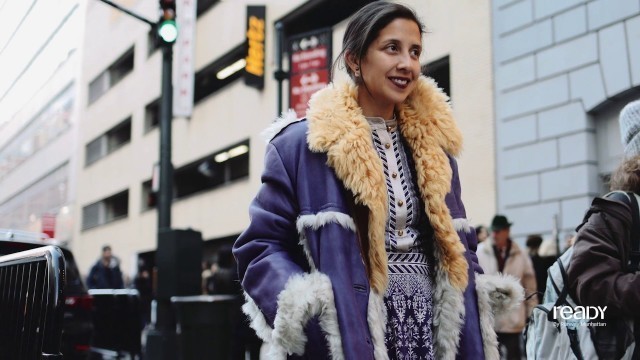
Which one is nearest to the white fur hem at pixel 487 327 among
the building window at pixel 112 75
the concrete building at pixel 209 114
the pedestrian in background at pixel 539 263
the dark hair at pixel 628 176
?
the dark hair at pixel 628 176

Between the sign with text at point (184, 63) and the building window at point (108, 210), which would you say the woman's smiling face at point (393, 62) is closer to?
the sign with text at point (184, 63)

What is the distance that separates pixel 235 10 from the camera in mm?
23125

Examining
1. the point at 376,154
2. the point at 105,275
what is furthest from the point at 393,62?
the point at 105,275

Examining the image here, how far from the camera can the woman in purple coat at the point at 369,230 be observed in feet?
6.28

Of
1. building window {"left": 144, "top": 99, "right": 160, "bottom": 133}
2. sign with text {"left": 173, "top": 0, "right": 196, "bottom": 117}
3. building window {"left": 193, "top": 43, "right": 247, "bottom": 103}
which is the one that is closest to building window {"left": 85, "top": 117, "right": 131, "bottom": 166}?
building window {"left": 144, "top": 99, "right": 160, "bottom": 133}

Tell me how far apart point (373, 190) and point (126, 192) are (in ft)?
104

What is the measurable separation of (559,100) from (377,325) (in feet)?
31.3

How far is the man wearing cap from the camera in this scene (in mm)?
7535

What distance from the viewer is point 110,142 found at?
35.5m

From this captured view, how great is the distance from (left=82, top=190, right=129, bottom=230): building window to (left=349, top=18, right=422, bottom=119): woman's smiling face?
32.3m

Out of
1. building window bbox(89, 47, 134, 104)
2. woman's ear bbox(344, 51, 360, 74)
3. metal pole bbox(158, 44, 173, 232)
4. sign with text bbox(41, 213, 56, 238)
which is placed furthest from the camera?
building window bbox(89, 47, 134, 104)

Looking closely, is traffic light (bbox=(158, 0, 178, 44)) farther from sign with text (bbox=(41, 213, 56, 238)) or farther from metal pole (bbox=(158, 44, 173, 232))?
sign with text (bbox=(41, 213, 56, 238))

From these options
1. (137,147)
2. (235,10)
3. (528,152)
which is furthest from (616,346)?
(137,147)

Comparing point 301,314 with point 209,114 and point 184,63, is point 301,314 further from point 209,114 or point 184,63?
point 209,114
